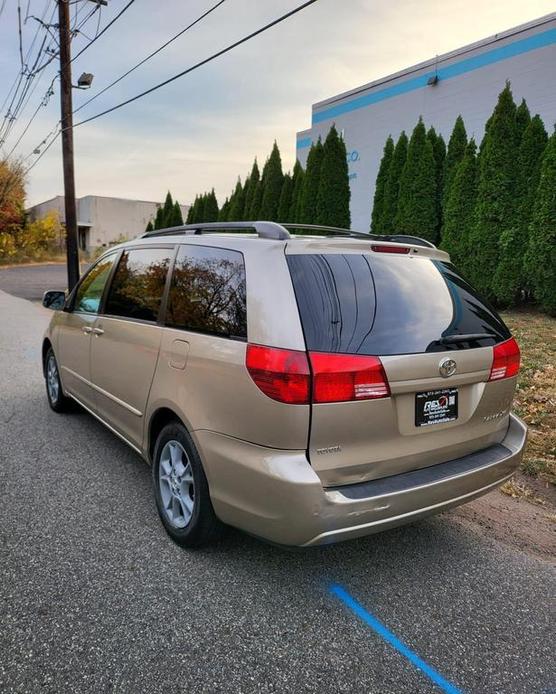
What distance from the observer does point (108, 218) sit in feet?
173

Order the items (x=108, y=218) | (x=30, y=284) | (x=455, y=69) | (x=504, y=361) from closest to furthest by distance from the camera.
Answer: (x=504, y=361), (x=455, y=69), (x=30, y=284), (x=108, y=218)

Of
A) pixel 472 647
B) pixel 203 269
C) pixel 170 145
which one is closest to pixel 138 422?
pixel 203 269

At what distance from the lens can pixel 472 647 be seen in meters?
2.28

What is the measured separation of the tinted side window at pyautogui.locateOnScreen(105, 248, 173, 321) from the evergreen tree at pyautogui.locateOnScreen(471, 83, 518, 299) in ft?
28.1

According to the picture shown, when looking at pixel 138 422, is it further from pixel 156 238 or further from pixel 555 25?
pixel 555 25

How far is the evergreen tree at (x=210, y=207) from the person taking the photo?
2445cm

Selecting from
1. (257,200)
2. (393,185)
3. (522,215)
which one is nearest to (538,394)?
(522,215)

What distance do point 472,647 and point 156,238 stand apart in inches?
120

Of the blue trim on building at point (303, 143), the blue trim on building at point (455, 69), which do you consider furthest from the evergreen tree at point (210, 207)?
the blue trim on building at point (303, 143)

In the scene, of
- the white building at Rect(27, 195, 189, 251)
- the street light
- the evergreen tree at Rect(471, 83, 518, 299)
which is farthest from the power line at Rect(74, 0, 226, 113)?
the white building at Rect(27, 195, 189, 251)

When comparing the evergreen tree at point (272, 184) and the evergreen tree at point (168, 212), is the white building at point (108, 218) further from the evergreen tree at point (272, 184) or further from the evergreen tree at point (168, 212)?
the evergreen tree at point (272, 184)

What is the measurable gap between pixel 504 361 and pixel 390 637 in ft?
5.01

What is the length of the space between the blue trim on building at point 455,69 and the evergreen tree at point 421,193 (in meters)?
9.97

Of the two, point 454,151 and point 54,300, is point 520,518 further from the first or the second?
point 454,151
